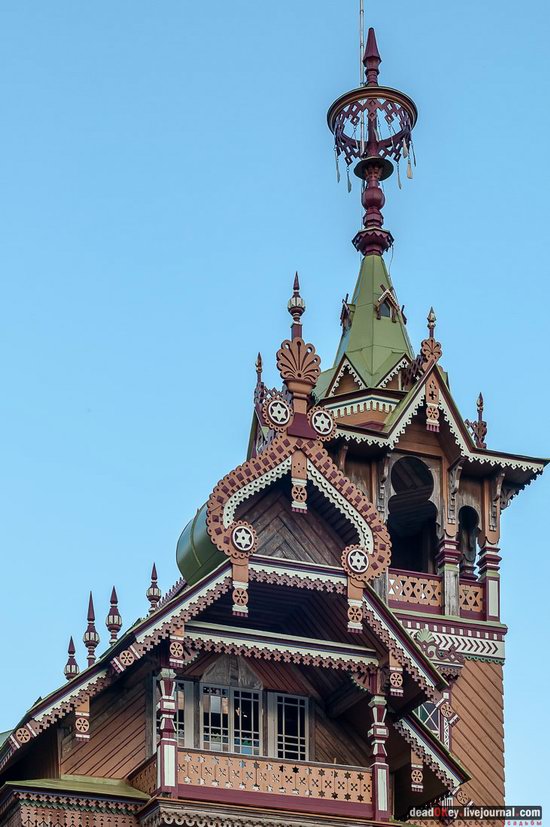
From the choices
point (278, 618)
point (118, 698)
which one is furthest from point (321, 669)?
point (118, 698)

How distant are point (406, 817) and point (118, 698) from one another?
5.81 meters

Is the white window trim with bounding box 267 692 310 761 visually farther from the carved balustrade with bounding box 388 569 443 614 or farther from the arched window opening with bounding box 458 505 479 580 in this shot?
the arched window opening with bounding box 458 505 479 580

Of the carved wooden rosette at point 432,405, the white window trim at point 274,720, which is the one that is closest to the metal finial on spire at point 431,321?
the carved wooden rosette at point 432,405

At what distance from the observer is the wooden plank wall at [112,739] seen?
36.6 meters

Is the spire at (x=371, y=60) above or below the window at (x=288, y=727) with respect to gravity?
above

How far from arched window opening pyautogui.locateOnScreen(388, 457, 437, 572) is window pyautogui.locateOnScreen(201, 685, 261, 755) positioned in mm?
9820

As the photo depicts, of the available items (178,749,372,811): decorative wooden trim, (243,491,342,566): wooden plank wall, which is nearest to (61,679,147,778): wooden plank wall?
(178,749,372,811): decorative wooden trim

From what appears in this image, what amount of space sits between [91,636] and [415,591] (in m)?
9.14

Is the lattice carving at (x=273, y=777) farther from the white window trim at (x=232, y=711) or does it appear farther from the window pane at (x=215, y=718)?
the window pane at (x=215, y=718)

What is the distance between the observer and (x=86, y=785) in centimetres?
3625

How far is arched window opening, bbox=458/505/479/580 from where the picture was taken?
47000mm

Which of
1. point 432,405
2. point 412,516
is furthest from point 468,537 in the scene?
point 432,405

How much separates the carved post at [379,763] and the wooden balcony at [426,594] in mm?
7751

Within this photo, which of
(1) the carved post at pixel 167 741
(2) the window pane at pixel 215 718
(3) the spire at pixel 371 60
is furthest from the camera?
(3) the spire at pixel 371 60
